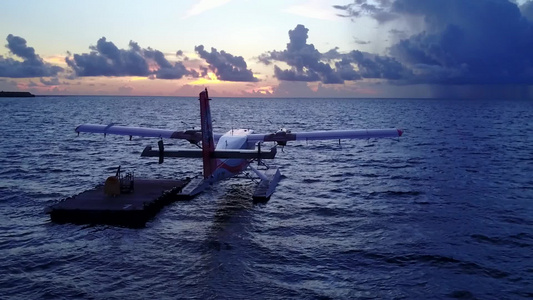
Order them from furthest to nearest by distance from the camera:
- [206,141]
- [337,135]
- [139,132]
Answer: [139,132], [337,135], [206,141]

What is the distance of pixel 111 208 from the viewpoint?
2039 centimetres

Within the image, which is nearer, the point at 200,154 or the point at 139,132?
the point at 200,154

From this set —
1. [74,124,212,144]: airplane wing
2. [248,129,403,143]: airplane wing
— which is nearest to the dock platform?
[74,124,212,144]: airplane wing

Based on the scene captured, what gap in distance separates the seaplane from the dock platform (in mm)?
1770

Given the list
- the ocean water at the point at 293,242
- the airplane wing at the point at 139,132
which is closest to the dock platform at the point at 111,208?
the ocean water at the point at 293,242

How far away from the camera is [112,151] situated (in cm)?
4675

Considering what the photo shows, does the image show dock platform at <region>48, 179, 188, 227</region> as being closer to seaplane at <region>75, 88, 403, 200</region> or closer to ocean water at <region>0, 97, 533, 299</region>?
ocean water at <region>0, 97, 533, 299</region>

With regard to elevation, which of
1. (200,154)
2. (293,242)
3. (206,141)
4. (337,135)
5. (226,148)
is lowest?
(293,242)

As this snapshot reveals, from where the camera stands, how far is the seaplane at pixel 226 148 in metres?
22.1

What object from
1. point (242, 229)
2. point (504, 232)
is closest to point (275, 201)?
point (242, 229)

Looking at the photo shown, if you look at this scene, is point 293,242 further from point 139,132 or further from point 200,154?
point 139,132

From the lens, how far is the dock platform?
20.1 meters

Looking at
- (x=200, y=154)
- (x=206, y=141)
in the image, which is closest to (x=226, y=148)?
(x=206, y=141)

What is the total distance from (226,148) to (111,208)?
899 centimetres
